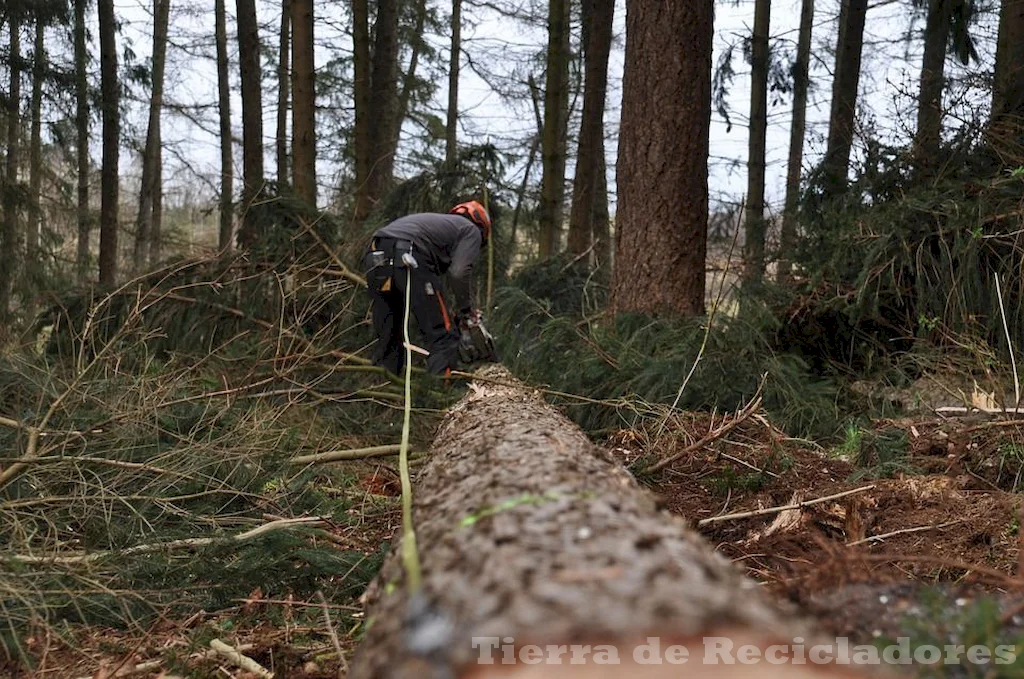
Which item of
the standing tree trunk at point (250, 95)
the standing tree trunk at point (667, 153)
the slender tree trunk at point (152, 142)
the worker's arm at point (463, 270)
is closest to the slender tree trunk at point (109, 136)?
the standing tree trunk at point (250, 95)

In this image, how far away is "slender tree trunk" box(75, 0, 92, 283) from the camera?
33.0 feet

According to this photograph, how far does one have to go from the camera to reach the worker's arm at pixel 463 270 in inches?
225

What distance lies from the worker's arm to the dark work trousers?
0.13 m

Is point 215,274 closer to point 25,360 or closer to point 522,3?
point 25,360

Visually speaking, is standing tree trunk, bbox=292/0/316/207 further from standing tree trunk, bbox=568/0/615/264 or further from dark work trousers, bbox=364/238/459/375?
standing tree trunk, bbox=568/0/615/264

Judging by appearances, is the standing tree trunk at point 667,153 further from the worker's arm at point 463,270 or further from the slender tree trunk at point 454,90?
the slender tree trunk at point 454,90

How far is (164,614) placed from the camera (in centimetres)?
286

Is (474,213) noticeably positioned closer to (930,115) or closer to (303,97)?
(303,97)

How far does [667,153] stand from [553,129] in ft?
10.8

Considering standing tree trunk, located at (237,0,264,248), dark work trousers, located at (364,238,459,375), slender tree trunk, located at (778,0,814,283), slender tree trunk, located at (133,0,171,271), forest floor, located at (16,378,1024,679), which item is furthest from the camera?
slender tree trunk, located at (133,0,171,271)

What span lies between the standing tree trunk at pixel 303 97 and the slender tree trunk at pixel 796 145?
15.1ft

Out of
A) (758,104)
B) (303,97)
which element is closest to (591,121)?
(758,104)

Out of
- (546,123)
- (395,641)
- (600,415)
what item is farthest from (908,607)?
(546,123)

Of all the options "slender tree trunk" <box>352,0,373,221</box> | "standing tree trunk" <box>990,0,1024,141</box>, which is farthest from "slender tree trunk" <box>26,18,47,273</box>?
"standing tree trunk" <box>990,0,1024,141</box>
